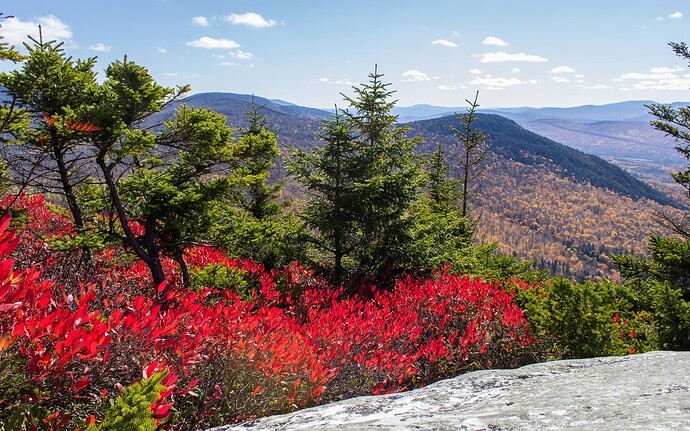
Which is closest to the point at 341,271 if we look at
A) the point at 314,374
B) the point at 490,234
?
the point at 314,374

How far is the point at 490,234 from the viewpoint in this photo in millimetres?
172875

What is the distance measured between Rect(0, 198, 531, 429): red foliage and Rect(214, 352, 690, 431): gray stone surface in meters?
0.83

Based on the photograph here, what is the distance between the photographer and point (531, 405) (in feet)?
7.45

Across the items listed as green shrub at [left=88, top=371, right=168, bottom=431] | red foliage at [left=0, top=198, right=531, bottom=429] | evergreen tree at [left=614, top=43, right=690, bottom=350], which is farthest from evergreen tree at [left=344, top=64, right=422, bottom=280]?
green shrub at [left=88, top=371, right=168, bottom=431]

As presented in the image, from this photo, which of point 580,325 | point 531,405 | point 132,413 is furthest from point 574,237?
point 132,413

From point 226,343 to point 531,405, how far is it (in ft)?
9.57

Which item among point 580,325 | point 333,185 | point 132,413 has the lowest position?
point 580,325

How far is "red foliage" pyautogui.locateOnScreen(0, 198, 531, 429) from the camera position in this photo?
237cm

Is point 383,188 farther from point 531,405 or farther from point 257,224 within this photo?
point 531,405

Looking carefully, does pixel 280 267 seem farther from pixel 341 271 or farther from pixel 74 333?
pixel 74 333

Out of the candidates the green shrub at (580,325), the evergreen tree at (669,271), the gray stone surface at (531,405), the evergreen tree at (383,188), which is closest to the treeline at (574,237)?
the evergreen tree at (669,271)

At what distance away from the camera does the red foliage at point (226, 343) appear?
7.76ft

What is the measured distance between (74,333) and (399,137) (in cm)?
926

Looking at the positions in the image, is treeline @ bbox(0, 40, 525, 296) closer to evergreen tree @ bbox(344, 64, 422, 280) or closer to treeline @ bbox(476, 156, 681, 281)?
evergreen tree @ bbox(344, 64, 422, 280)
